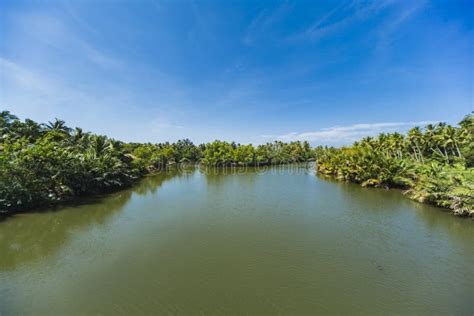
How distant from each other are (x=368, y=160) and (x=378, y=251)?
18902mm

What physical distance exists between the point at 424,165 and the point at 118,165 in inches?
1232

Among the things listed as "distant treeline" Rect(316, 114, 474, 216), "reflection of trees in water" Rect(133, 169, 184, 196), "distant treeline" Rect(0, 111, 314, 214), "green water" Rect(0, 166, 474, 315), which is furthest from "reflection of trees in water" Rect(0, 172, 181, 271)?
"distant treeline" Rect(316, 114, 474, 216)

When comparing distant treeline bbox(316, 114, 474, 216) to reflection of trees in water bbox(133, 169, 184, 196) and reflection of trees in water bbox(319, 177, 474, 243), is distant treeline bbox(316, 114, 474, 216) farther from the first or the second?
reflection of trees in water bbox(133, 169, 184, 196)

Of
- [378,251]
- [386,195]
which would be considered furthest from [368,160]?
[378,251]

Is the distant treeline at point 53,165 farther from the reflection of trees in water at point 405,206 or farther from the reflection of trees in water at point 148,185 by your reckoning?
the reflection of trees in water at point 405,206

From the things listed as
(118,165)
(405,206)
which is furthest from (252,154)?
(405,206)

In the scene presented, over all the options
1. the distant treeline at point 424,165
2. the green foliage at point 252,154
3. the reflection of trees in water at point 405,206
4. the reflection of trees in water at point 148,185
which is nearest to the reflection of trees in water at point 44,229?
the reflection of trees in water at point 148,185

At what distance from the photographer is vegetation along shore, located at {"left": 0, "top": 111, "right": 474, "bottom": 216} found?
14.1 m

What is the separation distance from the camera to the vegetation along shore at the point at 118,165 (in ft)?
46.1

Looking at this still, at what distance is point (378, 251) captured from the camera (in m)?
9.99

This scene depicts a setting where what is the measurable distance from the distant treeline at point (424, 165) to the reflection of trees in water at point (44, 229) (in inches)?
927

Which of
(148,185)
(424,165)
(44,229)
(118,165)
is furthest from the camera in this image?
(148,185)

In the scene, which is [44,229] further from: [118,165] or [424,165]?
[424,165]

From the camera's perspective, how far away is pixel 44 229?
12.1m
